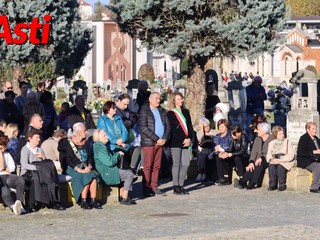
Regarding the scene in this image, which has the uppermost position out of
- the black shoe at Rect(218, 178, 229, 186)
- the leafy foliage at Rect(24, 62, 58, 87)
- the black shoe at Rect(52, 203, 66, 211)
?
the leafy foliage at Rect(24, 62, 58, 87)

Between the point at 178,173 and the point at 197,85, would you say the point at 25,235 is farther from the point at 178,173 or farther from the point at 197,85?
the point at 197,85

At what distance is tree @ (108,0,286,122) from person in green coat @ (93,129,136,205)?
9704mm

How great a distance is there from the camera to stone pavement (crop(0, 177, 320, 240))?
44.7ft

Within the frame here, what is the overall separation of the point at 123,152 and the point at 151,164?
1.70ft

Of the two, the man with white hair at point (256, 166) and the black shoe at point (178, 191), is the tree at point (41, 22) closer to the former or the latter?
the man with white hair at point (256, 166)

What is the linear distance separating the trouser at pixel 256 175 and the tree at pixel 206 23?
7.63 metres

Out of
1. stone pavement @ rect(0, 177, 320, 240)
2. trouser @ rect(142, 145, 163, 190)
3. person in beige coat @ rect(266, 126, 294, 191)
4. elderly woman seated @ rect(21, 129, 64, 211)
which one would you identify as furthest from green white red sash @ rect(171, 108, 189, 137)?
elderly woman seated @ rect(21, 129, 64, 211)

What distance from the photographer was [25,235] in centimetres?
1376

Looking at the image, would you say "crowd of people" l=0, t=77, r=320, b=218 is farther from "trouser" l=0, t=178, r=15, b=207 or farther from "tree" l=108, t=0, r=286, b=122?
"tree" l=108, t=0, r=286, b=122

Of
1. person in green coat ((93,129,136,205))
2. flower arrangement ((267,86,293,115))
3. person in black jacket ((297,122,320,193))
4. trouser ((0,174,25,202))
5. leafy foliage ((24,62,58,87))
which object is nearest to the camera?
trouser ((0,174,25,202))

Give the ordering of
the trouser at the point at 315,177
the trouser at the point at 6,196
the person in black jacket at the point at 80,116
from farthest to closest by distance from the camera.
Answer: the person in black jacket at the point at 80,116
the trouser at the point at 315,177
the trouser at the point at 6,196

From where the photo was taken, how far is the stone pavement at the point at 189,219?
13.6 m

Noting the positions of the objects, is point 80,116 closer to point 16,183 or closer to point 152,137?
point 152,137

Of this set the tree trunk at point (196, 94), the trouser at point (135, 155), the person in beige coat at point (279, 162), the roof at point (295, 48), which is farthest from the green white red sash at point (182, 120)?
the roof at point (295, 48)
